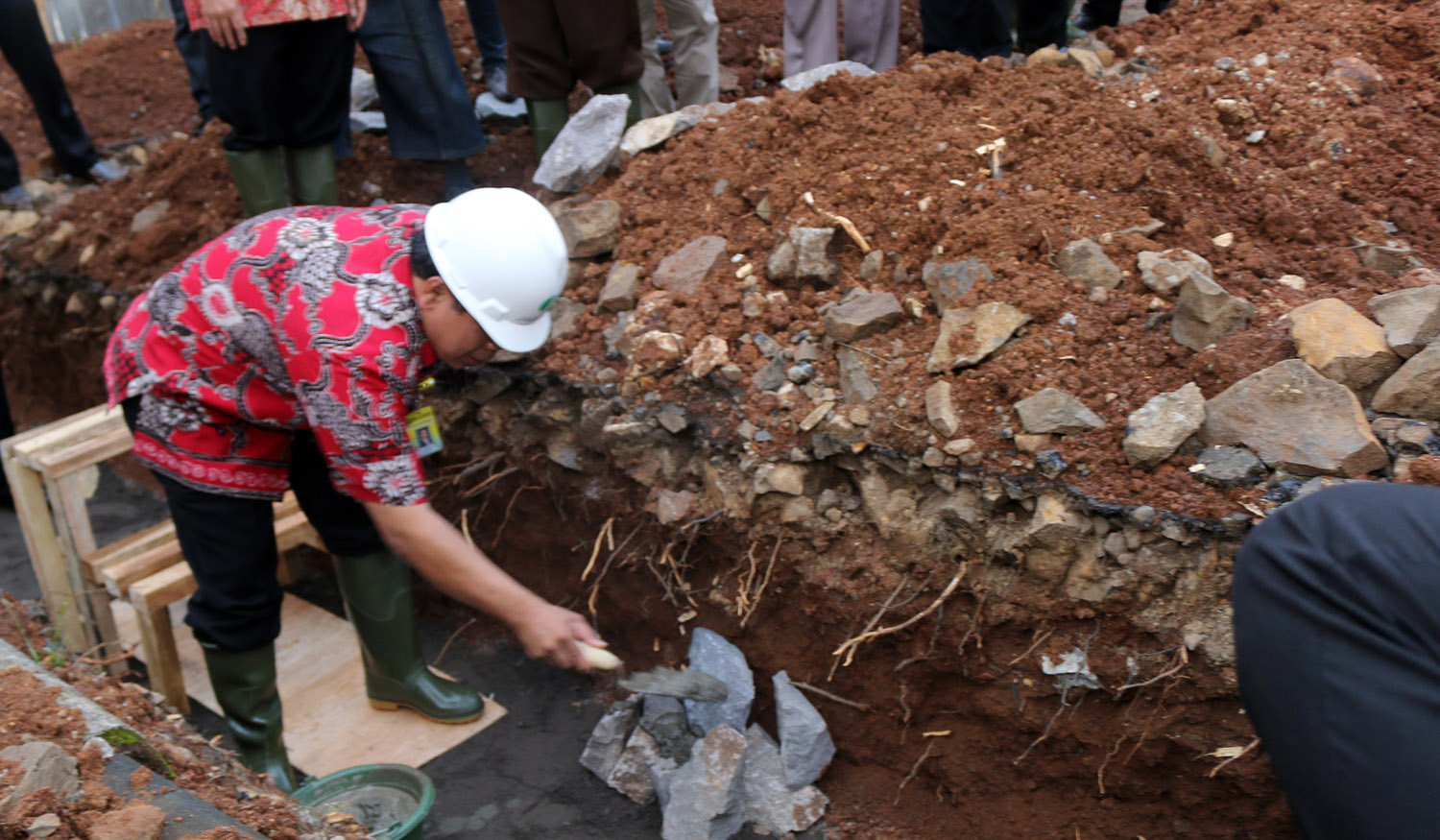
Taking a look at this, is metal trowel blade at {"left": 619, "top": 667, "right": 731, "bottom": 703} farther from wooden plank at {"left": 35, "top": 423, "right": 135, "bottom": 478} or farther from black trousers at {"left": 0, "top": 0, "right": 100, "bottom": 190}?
black trousers at {"left": 0, "top": 0, "right": 100, "bottom": 190}

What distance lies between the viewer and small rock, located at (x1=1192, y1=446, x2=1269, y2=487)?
79.7 inches

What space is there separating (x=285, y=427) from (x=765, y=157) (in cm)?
159

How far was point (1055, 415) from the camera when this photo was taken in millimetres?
2197

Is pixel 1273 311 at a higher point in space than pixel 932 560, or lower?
higher

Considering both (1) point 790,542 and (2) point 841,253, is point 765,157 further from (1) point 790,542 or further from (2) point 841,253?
(1) point 790,542

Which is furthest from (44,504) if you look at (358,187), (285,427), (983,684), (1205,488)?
(1205,488)

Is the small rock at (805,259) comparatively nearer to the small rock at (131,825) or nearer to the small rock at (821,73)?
the small rock at (821,73)

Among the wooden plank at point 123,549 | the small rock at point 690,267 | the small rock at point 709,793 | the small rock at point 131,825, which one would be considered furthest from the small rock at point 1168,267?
the wooden plank at point 123,549

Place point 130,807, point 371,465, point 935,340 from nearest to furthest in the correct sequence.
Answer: point 130,807
point 371,465
point 935,340

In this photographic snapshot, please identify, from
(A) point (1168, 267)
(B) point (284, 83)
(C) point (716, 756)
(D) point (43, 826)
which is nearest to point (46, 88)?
(B) point (284, 83)

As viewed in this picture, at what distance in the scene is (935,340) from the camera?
8.11ft

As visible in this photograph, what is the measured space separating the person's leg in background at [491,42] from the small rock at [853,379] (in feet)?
8.30

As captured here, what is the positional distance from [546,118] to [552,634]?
89.2 inches

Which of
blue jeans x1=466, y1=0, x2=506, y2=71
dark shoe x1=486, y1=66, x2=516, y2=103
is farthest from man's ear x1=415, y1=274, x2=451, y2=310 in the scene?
blue jeans x1=466, y1=0, x2=506, y2=71
